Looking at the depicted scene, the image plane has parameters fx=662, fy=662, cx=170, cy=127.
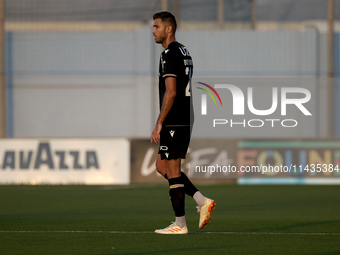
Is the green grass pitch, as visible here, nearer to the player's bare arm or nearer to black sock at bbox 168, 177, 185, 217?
black sock at bbox 168, 177, 185, 217

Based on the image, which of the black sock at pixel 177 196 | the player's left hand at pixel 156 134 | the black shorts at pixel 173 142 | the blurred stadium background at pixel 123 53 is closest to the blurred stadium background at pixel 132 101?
the blurred stadium background at pixel 123 53

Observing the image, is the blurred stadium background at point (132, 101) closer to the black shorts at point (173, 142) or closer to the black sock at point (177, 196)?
the black sock at point (177, 196)

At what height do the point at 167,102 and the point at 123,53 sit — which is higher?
the point at 123,53

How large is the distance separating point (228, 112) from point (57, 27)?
282 inches

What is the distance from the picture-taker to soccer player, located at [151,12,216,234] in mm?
5420

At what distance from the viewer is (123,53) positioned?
70.0ft

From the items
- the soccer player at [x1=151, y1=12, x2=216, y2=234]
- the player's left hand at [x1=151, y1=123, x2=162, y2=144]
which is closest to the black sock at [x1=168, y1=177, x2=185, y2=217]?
the soccer player at [x1=151, y1=12, x2=216, y2=234]

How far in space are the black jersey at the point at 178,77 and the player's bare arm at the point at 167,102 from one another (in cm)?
6

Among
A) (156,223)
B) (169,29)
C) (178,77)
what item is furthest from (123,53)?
(178,77)

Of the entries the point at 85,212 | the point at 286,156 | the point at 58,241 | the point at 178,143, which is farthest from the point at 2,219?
the point at 286,156

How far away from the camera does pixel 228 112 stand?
17.6 metres

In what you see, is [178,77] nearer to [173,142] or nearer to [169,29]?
[169,29]

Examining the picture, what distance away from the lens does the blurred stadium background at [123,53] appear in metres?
20.8

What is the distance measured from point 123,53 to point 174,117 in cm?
1608
